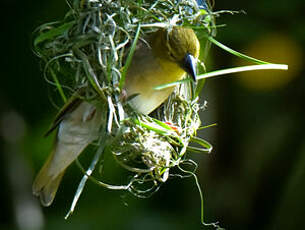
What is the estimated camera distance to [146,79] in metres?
2.02

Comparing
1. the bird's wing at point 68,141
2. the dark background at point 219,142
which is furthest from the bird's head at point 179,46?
the dark background at point 219,142

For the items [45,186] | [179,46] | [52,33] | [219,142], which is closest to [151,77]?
[179,46]

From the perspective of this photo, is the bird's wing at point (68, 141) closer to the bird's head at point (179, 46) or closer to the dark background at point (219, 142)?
the bird's head at point (179, 46)

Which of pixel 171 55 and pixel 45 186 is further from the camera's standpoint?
pixel 45 186

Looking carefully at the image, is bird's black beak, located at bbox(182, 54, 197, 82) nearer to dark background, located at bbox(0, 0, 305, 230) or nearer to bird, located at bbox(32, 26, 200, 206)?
bird, located at bbox(32, 26, 200, 206)

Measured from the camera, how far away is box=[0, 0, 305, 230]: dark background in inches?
129

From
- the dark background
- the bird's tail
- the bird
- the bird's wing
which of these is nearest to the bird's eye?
the bird

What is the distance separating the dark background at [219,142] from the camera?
10.8 ft

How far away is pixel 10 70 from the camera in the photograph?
340cm

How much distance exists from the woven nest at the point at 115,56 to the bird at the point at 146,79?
0.06 metres

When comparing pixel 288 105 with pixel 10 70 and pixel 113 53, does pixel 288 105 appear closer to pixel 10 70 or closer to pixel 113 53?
pixel 10 70

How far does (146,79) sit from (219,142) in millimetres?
1661

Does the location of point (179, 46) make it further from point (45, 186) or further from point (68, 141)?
point (45, 186)

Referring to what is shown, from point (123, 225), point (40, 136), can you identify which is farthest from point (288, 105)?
point (40, 136)
